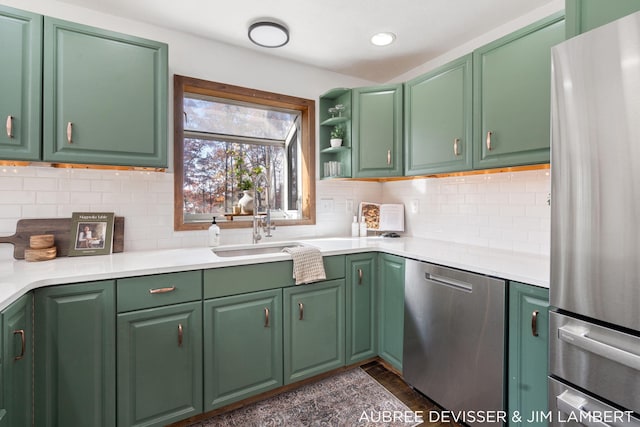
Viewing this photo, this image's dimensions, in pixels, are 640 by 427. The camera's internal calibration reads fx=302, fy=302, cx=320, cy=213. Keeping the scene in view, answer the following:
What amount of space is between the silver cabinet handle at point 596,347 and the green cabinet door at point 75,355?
1.97 meters

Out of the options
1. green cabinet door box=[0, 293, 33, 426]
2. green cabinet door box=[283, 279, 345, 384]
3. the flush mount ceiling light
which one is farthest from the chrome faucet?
green cabinet door box=[0, 293, 33, 426]

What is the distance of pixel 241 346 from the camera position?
179 cm

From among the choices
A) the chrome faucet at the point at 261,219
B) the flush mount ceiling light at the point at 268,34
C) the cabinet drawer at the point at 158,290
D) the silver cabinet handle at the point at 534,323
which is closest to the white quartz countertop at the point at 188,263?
the cabinet drawer at the point at 158,290

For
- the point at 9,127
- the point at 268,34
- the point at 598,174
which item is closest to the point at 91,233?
the point at 9,127

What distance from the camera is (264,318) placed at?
1.86 meters

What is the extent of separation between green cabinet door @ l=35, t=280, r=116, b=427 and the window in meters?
0.84

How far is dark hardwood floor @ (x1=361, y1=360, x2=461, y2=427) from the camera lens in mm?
1833

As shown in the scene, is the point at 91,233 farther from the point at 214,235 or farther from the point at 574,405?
the point at 574,405

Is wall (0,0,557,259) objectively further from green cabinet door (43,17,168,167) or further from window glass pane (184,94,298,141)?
green cabinet door (43,17,168,167)

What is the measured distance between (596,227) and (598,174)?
0.18 m

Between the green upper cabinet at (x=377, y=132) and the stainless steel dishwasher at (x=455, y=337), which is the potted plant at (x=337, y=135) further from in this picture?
the stainless steel dishwasher at (x=455, y=337)

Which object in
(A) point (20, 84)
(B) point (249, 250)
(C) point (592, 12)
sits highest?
(C) point (592, 12)

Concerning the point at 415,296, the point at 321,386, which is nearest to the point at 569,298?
the point at 415,296

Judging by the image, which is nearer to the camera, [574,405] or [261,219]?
[574,405]
